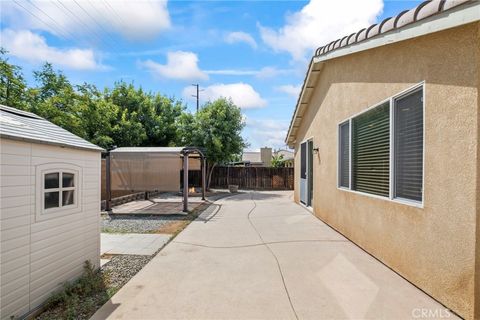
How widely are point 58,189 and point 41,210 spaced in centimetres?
41

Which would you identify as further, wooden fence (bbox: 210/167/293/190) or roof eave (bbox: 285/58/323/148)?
wooden fence (bbox: 210/167/293/190)

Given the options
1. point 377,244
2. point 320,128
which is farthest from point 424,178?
point 320,128

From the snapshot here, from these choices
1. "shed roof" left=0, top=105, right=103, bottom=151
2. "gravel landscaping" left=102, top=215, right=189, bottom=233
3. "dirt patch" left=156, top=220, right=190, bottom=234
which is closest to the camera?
"shed roof" left=0, top=105, right=103, bottom=151

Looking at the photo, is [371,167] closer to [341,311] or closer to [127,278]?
[341,311]

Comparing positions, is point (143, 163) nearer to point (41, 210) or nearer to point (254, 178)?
point (41, 210)

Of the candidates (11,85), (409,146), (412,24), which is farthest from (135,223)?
(412,24)

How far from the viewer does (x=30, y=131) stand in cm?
364

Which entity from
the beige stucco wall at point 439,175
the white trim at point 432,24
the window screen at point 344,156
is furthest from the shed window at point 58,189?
the window screen at point 344,156

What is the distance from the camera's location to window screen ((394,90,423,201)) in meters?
4.16

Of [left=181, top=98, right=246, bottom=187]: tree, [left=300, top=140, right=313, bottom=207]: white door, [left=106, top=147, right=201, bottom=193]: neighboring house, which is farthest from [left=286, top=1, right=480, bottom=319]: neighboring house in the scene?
[left=181, top=98, right=246, bottom=187]: tree

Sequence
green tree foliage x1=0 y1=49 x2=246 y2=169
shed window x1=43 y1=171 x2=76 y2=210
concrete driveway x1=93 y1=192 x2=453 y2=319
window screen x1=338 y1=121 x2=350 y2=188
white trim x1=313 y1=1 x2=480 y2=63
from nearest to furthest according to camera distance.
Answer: white trim x1=313 y1=1 x2=480 y2=63 < concrete driveway x1=93 y1=192 x2=453 y2=319 < shed window x1=43 y1=171 x2=76 y2=210 < window screen x1=338 y1=121 x2=350 y2=188 < green tree foliage x1=0 y1=49 x2=246 y2=169

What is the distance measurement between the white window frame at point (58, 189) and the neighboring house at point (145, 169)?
22.9 ft

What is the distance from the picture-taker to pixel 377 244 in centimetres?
538

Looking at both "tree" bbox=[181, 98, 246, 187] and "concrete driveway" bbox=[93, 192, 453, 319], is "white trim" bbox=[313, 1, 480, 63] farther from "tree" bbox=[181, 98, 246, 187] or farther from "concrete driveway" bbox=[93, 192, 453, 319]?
"tree" bbox=[181, 98, 246, 187]
